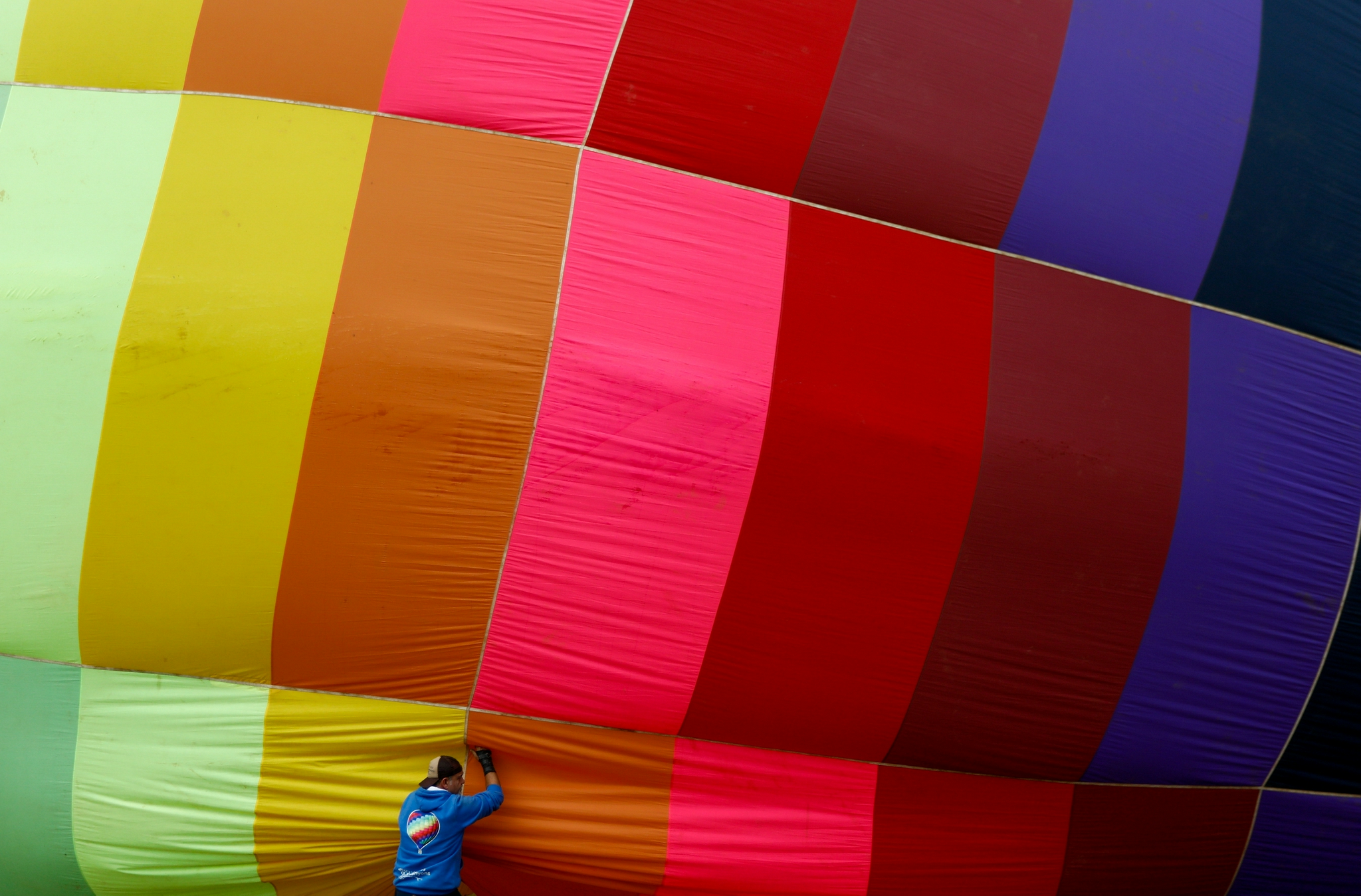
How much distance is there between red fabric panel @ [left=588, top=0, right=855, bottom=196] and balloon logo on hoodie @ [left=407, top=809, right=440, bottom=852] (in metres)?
2.82

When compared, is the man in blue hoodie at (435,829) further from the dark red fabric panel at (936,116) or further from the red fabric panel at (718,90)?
the dark red fabric panel at (936,116)

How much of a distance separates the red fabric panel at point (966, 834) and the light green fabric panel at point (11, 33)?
507 centimetres

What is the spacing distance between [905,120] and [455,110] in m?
2.00

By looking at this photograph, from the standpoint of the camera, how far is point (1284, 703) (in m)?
4.72

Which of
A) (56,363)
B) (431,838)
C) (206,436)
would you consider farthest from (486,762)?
(56,363)

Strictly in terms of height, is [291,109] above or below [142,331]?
above

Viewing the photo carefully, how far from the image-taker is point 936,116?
4.46m

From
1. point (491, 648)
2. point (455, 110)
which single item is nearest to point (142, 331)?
point (455, 110)

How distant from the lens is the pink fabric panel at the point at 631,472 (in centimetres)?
394

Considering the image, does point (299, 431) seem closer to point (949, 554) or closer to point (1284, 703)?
point (949, 554)

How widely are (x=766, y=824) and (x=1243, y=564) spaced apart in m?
2.52

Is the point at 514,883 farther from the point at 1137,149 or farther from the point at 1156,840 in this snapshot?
the point at 1137,149

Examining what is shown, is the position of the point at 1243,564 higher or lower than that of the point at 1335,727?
higher

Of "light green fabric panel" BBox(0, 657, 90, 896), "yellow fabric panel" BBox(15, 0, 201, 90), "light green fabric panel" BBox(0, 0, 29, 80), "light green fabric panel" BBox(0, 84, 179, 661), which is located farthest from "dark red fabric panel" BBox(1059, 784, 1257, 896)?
"light green fabric panel" BBox(0, 0, 29, 80)
